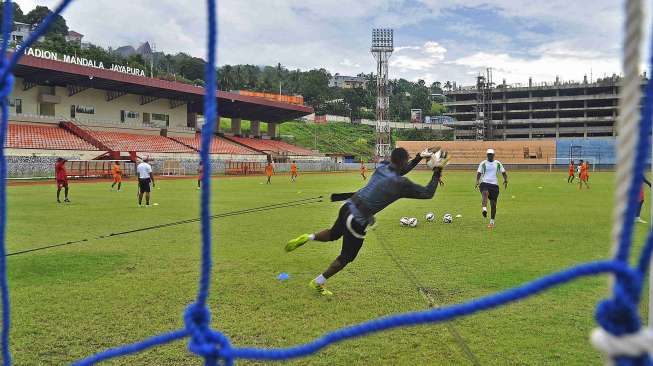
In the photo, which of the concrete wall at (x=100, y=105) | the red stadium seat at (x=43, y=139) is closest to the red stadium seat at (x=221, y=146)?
the concrete wall at (x=100, y=105)

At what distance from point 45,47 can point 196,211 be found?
59643mm

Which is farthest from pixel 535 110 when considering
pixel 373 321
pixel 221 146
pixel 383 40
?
pixel 373 321

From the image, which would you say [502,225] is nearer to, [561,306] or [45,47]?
[561,306]

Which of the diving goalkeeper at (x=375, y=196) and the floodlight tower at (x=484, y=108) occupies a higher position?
the floodlight tower at (x=484, y=108)

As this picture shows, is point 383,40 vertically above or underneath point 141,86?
above

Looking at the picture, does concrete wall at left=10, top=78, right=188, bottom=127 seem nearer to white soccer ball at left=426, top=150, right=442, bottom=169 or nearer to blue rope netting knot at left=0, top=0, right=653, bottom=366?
white soccer ball at left=426, top=150, right=442, bottom=169

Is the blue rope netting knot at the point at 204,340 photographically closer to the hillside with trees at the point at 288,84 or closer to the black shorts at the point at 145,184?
the black shorts at the point at 145,184

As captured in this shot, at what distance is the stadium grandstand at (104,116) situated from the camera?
133 feet

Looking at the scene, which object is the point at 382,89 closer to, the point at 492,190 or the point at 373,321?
the point at 492,190

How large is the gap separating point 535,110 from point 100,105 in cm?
7537

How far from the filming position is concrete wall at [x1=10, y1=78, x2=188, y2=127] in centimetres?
4422

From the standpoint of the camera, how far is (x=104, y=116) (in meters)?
50.6

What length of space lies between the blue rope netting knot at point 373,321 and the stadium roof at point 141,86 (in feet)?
137

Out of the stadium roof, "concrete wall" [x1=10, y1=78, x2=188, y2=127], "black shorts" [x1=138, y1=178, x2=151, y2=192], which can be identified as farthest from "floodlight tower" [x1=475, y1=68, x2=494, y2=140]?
"black shorts" [x1=138, y1=178, x2=151, y2=192]
